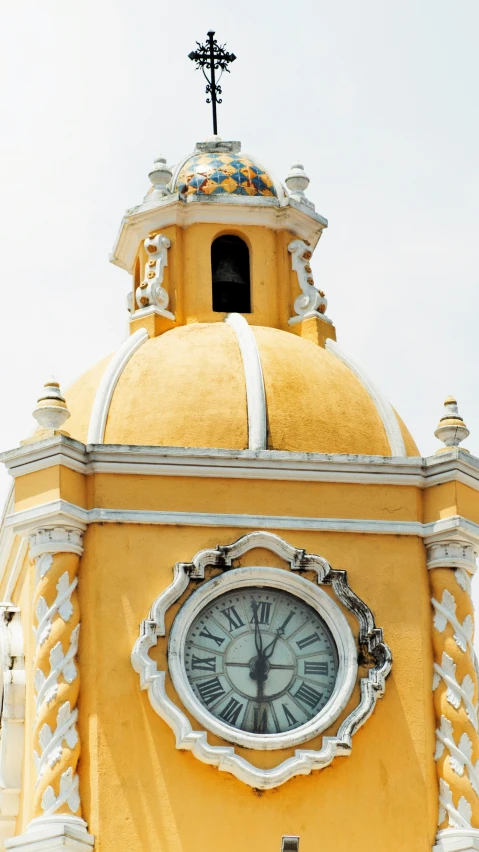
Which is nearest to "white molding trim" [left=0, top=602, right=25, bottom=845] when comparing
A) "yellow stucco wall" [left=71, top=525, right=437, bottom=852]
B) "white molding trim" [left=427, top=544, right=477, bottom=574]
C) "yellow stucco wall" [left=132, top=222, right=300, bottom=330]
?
"yellow stucco wall" [left=71, top=525, right=437, bottom=852]

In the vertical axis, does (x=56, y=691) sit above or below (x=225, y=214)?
below

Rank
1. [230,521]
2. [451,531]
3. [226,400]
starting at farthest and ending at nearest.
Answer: [226,400], [451,531], [230,521]

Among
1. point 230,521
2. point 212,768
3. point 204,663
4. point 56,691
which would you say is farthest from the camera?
point 230,521

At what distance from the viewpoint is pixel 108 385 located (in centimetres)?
2164

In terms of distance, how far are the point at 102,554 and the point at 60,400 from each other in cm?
140

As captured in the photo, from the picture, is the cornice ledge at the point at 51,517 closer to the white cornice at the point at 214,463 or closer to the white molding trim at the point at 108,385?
the white cornice at the point at 214,463

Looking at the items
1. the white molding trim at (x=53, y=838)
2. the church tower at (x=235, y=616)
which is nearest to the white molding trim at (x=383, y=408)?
the church tower at (x=235, y=616)

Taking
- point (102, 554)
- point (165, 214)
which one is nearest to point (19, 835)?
point (102, 554)

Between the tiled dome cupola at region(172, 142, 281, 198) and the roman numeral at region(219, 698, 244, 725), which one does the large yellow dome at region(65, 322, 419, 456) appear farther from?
the roman numeral at region(219, 698, 244, 725)

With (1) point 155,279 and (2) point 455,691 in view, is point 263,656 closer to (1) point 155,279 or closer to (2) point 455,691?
(2) point 455,691

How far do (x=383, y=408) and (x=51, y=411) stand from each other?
2888 millimetres

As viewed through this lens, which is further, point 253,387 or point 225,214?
point 225,214

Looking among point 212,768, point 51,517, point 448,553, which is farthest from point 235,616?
point 448,553

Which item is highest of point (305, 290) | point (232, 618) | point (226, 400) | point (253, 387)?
point (305, 290)
